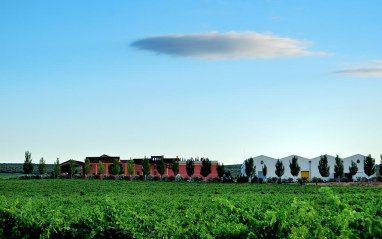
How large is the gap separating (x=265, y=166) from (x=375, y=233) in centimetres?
9958

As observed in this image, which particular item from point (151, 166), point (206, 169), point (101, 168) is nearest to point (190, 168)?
point (206, 169)

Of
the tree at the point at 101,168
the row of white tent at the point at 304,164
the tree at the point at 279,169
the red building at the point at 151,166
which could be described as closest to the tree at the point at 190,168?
the red building at the point at 151,166

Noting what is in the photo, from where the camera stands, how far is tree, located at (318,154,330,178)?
332ft

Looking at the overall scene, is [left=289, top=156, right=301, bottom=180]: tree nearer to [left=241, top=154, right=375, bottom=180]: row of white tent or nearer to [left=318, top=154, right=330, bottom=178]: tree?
[left=241, top=154, right=375, bottom=180]: row of white tent

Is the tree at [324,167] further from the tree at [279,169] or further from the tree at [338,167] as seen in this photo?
the tree at [279,169]

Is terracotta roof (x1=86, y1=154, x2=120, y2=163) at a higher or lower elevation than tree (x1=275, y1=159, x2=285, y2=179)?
higher

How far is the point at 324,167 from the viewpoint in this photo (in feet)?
333

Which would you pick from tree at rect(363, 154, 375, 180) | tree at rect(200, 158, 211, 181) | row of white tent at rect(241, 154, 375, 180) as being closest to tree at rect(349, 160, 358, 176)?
tree at rect(363, 154, 375, 180)

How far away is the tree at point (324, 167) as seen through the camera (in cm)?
10125

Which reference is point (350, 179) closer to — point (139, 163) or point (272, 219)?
point (139, 163)

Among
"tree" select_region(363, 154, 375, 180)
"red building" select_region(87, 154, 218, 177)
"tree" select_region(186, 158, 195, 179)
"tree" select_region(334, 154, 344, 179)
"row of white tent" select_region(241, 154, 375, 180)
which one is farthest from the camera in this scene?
"red building" select_region(87, 154, 218, 177)

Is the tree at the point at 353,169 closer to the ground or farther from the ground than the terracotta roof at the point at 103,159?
closer to the ground

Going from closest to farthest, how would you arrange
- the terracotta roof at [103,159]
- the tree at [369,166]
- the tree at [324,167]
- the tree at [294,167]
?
the tree at [369,166] < the tree at [324,167] < the tree at [294,167] < the terracotta roof at [103,159]

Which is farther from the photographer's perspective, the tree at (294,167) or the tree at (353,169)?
the tree at (294,167)
